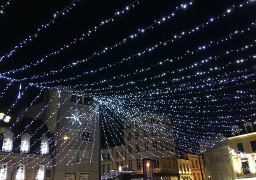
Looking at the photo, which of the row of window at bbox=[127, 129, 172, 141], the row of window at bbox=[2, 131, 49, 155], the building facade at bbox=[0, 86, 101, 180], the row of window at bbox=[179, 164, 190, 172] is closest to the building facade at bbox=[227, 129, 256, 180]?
the row of window at bbox=[127, 129, 172, 141]

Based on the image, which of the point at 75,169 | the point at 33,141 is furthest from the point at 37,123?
the point at 75,169

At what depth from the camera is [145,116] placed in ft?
106

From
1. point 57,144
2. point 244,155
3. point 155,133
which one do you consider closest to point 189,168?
point 155,133

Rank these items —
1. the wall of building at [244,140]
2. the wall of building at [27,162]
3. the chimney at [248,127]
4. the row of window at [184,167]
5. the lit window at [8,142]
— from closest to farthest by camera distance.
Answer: the wall of building at [27,162], the lit window at [8,142], the wall of building at [244,140], the chimney at [248,127], the row of window at [184,167]

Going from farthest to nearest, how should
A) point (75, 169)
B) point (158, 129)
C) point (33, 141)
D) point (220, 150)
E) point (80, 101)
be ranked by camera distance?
point (158, 129), point (220, 150), point (80, 101), point (75, 169), point (33, 141)

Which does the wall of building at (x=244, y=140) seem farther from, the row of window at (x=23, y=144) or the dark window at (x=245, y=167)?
the row of window at (x=23, y=144)

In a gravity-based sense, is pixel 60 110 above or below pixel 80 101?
below

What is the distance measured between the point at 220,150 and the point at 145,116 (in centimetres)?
1090

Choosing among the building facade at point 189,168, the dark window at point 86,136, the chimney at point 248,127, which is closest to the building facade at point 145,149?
the building facade at point 189,168

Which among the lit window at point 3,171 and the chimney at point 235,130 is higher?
the chimney at point 235,130

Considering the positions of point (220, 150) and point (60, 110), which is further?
point (220, 150)

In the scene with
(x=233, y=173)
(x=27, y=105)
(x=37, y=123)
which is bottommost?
(x=233, y=173)

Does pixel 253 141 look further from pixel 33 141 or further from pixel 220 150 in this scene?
pixel 33 141

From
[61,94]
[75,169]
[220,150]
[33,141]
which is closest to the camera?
[33,141]
